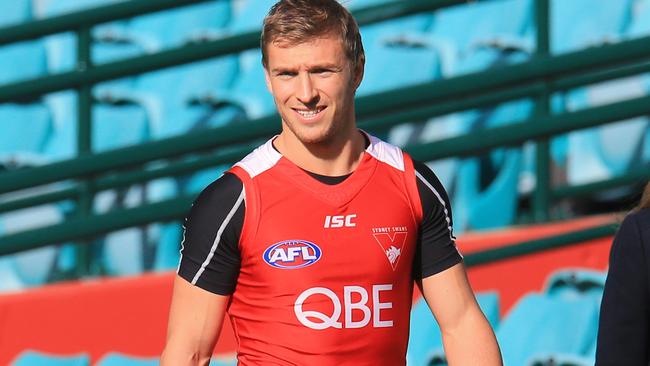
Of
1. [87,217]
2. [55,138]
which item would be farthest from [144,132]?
[87,217]

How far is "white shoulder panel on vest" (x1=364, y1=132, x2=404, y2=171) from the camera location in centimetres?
322

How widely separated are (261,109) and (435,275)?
4581 millimetres

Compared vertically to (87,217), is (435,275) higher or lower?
lower

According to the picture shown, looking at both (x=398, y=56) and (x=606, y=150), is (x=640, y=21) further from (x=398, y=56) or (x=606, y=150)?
(x=398, y=56)

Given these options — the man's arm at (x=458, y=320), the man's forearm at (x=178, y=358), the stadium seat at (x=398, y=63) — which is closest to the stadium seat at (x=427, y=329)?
the man's arm at (x=458, y=320)

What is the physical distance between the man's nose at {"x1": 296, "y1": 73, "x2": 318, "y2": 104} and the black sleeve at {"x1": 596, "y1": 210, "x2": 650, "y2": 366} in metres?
0.73

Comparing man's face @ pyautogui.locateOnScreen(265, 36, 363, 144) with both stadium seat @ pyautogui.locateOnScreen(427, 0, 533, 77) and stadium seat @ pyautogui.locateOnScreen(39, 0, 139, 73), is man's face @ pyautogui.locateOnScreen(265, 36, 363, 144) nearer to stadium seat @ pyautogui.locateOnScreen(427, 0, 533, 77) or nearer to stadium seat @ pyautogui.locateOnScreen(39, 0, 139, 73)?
stadium seat @ pyautogui.locateOnScreen(427, 0, 533, 77)

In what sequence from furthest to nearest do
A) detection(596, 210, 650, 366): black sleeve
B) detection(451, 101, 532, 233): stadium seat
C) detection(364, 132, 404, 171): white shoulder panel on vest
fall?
1. detection(451, 101, 532, 233): stadium seat
2. detection(364, 132, 404, 171): white shoulder panel on vest
3. detection(596, 210, 650, 366): black sleeve

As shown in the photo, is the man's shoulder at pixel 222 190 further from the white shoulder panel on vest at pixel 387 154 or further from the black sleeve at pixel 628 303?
the black sleeve at pixel 628 303

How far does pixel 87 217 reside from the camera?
17.2 ft

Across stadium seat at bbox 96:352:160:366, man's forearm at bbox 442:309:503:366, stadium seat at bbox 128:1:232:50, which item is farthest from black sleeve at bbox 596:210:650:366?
stadium seat at bbox 128:1:232:50

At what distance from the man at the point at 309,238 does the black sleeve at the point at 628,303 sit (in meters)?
0.39

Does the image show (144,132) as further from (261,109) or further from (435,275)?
(435,275)

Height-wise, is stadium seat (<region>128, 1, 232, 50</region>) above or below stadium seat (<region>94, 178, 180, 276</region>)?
above
